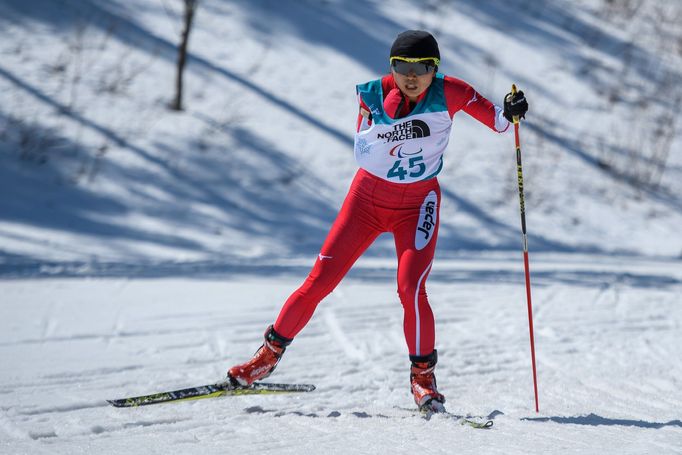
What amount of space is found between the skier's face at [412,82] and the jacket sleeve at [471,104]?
0.12m

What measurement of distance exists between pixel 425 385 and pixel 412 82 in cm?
150

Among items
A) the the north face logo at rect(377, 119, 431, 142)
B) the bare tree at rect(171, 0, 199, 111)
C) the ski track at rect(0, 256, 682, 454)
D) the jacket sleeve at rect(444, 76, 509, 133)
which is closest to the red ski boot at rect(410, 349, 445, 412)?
the ski track at rect(0, 256, 682, 454)

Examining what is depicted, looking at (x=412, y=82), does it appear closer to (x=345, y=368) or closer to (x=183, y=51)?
(x=345, y=368)

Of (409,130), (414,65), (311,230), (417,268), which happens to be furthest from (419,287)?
(311,230)

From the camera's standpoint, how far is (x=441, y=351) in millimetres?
4676

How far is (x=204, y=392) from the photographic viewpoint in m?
3.49

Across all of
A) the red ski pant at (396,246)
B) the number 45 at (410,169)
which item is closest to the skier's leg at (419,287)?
the red ski pant at (396,246)

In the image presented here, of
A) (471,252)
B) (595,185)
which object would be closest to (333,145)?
(471,252)

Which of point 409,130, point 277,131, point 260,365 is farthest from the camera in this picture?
point 277,131

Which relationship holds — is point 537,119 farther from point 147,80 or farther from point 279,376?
point 279,376

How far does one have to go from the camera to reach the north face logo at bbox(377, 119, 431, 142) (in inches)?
130

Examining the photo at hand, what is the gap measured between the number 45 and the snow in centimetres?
118

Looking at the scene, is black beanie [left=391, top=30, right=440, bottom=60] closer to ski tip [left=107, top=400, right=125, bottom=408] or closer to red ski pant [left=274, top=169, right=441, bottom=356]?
red ski pant [left=274, top=169, right=441, bottom=356]

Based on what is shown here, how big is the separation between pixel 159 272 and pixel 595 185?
656 centimetres
